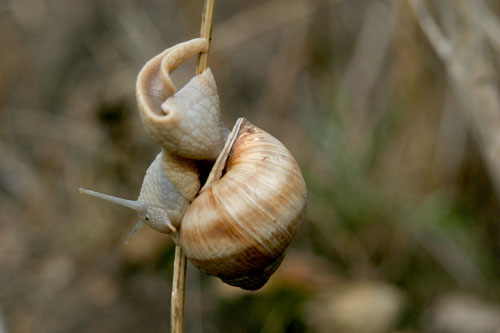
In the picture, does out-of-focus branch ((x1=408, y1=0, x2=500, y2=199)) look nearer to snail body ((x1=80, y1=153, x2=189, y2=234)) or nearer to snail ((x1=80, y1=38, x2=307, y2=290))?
snail ((x1=80, y1=38, x2=307, y2=290))

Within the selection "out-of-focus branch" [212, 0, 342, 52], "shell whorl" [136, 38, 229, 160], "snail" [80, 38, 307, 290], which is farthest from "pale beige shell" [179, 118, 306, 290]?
"out-of-focus branch" [212, 0, 342, 52]

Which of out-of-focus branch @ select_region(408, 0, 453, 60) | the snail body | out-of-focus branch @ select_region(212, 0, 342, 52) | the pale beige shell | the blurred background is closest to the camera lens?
the pale beige shell

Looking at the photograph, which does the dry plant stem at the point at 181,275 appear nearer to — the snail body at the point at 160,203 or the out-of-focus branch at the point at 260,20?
the snail body at the point at 160,203

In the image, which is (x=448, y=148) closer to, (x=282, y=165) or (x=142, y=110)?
(x=282, y=165)

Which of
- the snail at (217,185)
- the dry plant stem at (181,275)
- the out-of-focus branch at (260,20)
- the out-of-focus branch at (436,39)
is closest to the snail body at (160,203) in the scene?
the snail at (217,185)

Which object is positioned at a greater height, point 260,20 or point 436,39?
point 436,39

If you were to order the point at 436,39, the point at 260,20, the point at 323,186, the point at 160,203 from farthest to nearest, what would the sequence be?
the point at 260,20 → the point at 323,186 → the point at 436,39 → the point at 160,203

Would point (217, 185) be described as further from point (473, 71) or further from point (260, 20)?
point (260, 20)

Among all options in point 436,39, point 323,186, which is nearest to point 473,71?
point 436,39
